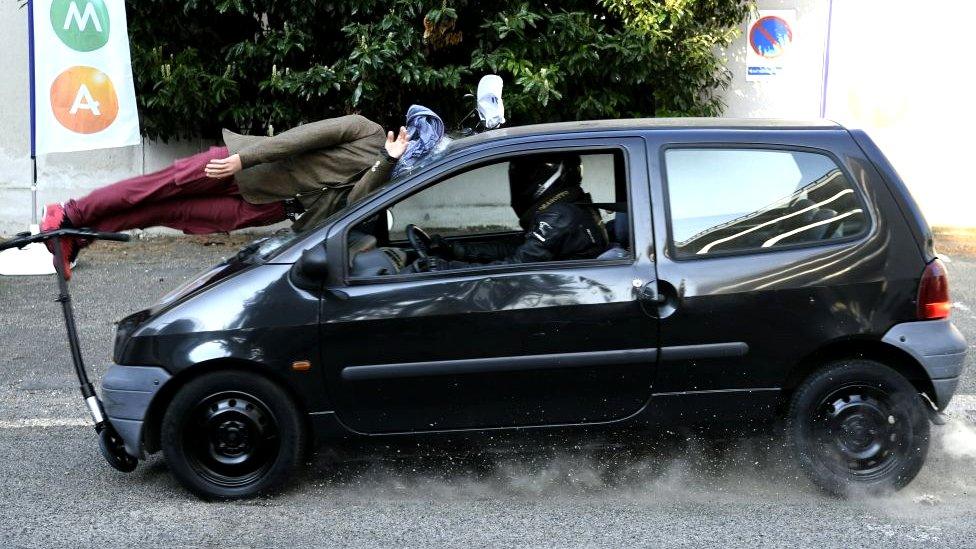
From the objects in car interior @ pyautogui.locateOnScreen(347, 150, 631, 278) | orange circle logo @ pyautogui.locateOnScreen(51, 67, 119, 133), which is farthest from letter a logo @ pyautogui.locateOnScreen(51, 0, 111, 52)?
car interior @ pyautogui.locateOnScreen(347, 150, 631, 278)

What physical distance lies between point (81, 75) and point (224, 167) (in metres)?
4.82

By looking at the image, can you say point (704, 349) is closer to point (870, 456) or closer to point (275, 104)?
point (870, 456)

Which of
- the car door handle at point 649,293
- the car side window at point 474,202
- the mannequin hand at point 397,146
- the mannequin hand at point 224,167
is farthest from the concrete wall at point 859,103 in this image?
the car door handle at point 649,293

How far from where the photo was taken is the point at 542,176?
5.20 m

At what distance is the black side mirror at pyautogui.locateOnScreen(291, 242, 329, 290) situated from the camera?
4.44 meters

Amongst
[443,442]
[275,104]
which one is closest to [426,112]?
[443,442]

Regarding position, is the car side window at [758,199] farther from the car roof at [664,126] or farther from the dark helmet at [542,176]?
the dark helmet at [542,176]

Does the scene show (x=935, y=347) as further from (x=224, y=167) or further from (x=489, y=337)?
(x=224, y=167)

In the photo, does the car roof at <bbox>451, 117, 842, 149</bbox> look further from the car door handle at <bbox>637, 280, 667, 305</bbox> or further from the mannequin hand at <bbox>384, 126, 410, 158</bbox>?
the car door handle at <bbox>637, 280, 667, 305</bbox>

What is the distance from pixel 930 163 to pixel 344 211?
893cm

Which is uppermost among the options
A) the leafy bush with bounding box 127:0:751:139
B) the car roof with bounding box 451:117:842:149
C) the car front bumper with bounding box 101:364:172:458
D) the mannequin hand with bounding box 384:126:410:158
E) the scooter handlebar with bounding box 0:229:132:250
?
the leafy bush with bounding box 127:0:751:139

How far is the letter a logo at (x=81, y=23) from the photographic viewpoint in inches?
367

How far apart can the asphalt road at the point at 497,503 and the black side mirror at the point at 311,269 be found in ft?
3.17

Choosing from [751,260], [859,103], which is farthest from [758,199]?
[859,103]
